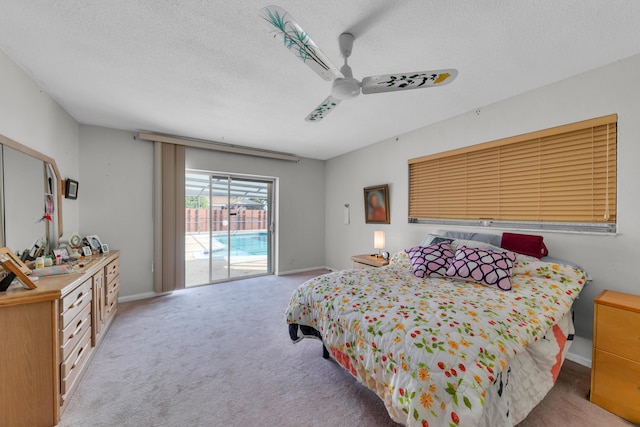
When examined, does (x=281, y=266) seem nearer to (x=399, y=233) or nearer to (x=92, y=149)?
(x=399, y=233)

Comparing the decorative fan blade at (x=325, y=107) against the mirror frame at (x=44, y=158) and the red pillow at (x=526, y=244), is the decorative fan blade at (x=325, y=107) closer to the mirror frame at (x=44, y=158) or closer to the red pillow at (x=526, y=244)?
the red pillow at (x=526, y=244)

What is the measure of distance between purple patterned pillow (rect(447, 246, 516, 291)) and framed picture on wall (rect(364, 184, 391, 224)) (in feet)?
5.67

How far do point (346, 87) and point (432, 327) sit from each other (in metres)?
1.52

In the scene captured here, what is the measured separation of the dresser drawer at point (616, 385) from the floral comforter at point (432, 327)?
408mm

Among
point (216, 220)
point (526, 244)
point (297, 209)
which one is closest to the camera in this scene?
point (526, 244)

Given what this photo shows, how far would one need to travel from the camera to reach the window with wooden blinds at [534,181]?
1975mm

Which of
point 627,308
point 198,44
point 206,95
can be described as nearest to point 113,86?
point 206,95

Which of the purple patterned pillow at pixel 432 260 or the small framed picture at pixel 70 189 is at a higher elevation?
the small framed picture at pixel 70 189

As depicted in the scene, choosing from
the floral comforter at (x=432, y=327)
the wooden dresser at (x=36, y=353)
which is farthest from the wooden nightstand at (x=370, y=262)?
the wooden dresser at (x=36, y=353)

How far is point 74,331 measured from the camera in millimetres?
1720

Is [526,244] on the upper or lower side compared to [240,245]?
upper

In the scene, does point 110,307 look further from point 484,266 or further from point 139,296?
point 484,266

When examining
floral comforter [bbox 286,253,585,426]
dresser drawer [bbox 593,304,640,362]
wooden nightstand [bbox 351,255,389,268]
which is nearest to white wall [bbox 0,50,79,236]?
floral comforter [bbox 286,253,585,426]

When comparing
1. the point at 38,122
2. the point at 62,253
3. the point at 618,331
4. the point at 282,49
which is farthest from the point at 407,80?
the point at 62,253
